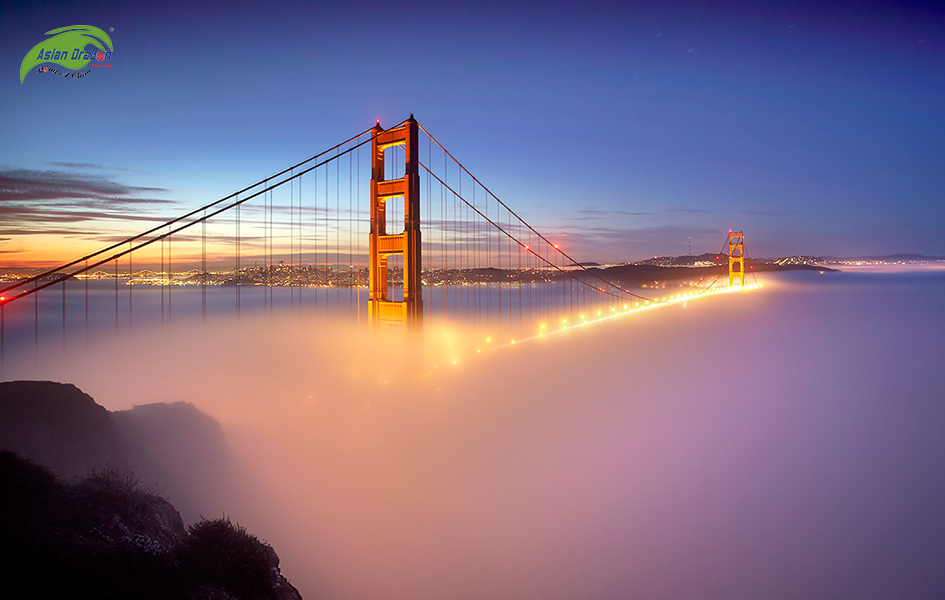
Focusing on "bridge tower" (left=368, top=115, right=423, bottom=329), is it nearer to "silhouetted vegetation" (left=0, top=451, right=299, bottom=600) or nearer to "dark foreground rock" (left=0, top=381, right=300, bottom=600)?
"dark foreground rock" (left=0, top=381, right=300, bottom=600)

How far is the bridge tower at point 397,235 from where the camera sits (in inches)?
709

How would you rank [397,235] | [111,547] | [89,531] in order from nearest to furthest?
[111,547] → [89,531] → [397,235]

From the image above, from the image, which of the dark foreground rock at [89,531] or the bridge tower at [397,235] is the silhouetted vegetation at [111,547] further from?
the bridge tower at [397,235]

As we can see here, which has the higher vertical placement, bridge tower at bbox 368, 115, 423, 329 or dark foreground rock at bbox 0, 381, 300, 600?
bridge tower at bbox 368, 115, 423, 329

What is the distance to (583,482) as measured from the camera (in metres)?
26.3

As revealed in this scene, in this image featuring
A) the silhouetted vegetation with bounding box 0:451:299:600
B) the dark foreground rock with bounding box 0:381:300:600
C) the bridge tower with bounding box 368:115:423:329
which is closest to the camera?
the silhouetted vegetation with bounding box 0:451:299:600

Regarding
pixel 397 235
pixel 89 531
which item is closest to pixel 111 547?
pixel 89 531

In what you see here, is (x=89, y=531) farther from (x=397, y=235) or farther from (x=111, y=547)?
(x=397, y=235)

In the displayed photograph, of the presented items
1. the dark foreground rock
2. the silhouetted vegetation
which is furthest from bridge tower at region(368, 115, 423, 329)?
the silhouetted vegetation

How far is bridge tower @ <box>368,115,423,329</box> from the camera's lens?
18016mm

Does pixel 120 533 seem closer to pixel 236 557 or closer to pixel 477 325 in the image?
pixel 236 557

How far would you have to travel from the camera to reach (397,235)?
726 inches

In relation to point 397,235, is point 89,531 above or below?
below

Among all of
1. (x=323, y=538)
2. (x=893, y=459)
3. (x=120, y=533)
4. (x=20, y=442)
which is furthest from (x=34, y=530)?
(x=893, y=459)
